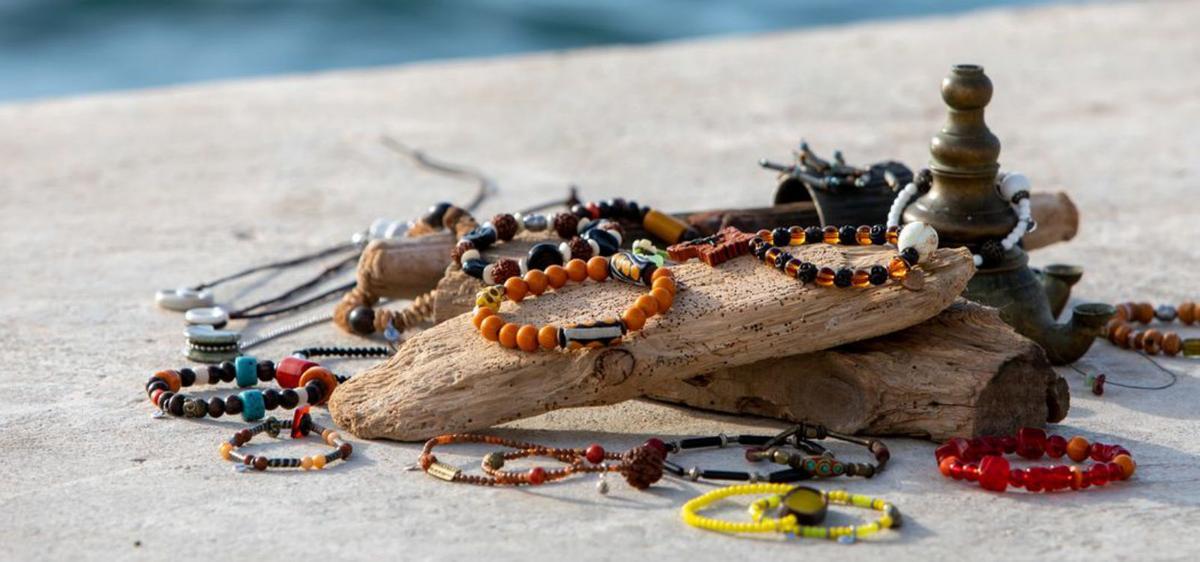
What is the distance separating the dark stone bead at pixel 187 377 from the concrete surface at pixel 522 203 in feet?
0.44

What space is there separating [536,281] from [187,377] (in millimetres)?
1009

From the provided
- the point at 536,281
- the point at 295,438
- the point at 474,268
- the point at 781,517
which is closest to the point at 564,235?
the point at 474,268

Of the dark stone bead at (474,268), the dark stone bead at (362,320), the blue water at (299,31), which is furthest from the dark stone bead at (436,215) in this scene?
the blue water at (299,31)

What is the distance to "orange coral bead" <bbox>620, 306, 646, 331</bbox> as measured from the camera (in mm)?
3779

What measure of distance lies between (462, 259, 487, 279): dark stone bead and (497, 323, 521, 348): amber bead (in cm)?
50

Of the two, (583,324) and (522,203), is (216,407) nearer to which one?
(583,324)

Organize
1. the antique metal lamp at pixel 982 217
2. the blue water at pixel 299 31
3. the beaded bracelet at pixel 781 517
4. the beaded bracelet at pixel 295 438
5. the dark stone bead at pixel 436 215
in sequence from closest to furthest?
the beaded bracelet at pixel 781 517, the beaded bracelet at pixel 295 438, the antique metal lamp at pixel 982 217, the dark stone bead at pixel 436 215, the blue water at pixel 299 31

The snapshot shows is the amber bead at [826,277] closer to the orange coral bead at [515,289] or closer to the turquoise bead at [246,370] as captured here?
the orange coral bead at [515,289]

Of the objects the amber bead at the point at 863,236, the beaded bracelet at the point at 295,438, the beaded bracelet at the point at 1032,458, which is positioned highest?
the amber bead at the point at 863,236

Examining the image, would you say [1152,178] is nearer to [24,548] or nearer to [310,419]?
[310,419]

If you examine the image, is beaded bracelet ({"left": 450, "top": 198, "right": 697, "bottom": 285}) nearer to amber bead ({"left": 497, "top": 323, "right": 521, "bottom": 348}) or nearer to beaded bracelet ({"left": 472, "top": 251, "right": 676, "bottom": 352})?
beaded bracelet ({"left": 472, "top": 251, "right": 676, "bottom": 352})

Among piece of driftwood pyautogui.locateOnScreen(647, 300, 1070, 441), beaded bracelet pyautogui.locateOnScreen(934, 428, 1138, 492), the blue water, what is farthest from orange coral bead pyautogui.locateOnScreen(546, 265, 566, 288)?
the blue water

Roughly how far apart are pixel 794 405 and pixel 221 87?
579 centimetres

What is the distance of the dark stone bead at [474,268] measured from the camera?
4.33m
